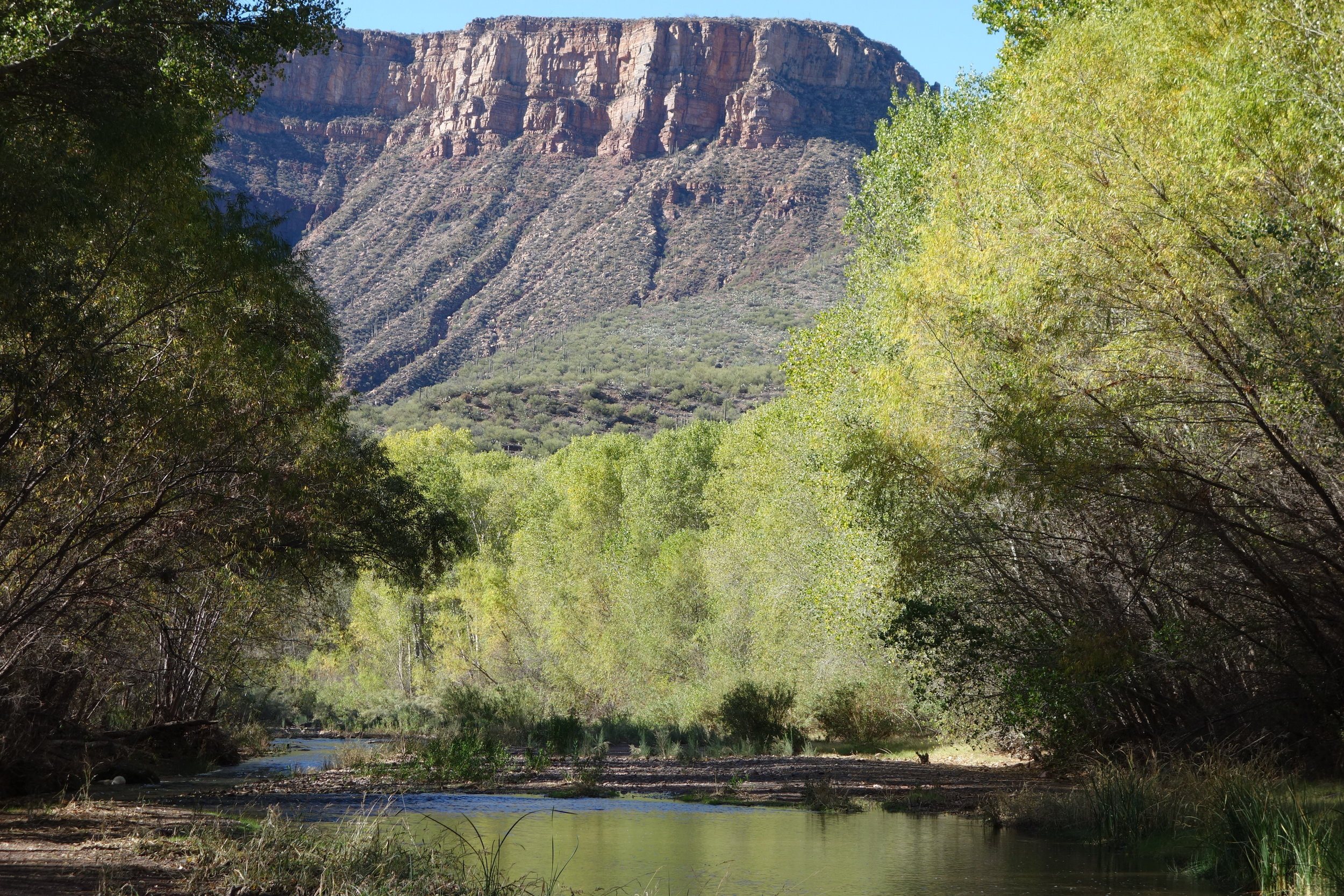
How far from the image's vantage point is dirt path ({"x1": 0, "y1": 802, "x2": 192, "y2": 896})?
25.1ft

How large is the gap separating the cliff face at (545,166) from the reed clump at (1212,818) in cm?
5579

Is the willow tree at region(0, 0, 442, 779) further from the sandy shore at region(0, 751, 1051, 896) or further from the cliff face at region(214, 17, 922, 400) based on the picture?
the cliff face at region(214, 17, 922, 400)

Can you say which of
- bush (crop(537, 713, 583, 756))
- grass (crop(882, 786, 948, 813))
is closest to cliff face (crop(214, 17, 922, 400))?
bush (crop(537, 713, 583, 756))

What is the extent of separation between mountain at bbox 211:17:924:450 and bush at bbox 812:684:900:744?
1384 inches

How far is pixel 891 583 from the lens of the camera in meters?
16.0

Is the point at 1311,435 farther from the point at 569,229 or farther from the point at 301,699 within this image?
the point at 569,229

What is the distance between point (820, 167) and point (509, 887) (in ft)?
310

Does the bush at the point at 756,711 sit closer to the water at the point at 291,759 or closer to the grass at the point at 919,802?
the water at the point at 291,759

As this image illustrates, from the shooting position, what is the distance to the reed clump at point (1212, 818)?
8.51 metres

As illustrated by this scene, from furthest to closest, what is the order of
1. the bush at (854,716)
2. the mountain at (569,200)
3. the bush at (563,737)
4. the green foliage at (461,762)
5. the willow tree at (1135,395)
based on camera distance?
the mountain at (569,200)
the bush at (854,716)
the bush at (563,737)
the green foliage at (461,762)
the willow tree at (1135,395)

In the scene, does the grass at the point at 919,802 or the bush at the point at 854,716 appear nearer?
the grass at the point at 919,802

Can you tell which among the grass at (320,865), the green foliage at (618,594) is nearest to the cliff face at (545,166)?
the green foliage at (618,594)

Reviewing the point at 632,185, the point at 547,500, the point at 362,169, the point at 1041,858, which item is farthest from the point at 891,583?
the point at 362,169

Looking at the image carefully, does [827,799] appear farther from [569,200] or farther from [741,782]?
[569,200]
